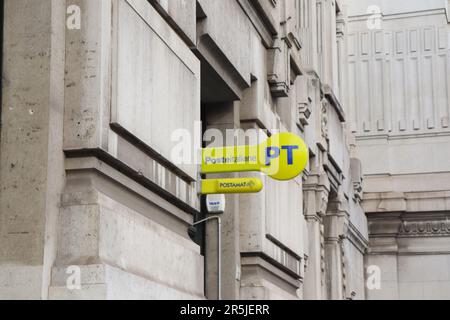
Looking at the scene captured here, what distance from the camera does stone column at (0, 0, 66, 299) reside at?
376 inches

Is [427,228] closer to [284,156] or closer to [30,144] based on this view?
[284,156]

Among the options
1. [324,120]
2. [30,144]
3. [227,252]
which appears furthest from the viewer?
[324,120]

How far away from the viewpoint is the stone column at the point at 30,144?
9.54 m

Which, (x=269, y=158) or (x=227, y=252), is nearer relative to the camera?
(x=269, y=158)

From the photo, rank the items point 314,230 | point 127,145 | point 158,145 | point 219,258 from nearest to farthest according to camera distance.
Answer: point 127,145, point 158,145, point 219,258, point 314,230

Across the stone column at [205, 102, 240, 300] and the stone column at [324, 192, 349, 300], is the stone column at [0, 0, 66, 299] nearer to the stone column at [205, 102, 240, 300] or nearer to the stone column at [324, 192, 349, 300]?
the stone column at [205, 102, 240, 300]

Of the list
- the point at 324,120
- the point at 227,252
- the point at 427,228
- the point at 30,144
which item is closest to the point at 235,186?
the point at 227,252

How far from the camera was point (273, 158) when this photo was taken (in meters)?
12.8

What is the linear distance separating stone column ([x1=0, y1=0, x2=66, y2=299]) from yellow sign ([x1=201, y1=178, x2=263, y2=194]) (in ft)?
12.0

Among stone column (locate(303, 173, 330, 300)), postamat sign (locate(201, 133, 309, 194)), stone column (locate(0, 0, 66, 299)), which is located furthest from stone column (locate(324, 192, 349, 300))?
stone column (locate(0, 0, 66, 299))

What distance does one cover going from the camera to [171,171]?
40.4 ft

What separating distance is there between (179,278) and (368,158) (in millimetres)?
21991

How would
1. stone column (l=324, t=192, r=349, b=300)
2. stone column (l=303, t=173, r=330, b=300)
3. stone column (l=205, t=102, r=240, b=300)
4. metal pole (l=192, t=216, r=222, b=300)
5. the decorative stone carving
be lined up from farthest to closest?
stone column (l=324, t=192, r=349, b=300), the decorative stone carving, stone column (l=303, t=173, r=330, b=300), stone column (l=205, t=102, r=240, b=300), metal pole (l=192, t=216, r=222, b=300)

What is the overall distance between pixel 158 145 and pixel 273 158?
1.64 meters
